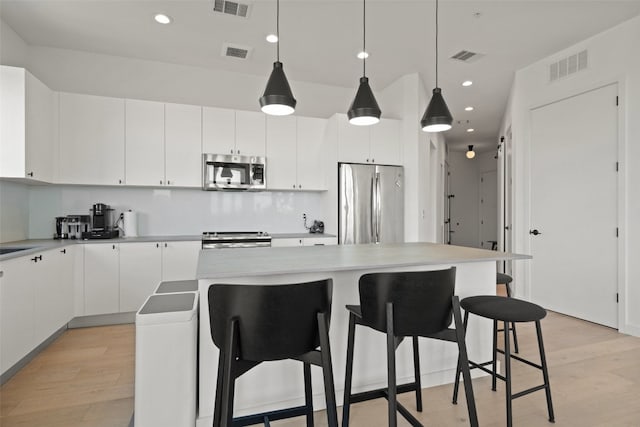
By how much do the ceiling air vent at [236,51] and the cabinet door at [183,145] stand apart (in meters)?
0.73

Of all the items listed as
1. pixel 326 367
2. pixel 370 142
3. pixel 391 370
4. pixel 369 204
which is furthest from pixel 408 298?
pixel 370 142

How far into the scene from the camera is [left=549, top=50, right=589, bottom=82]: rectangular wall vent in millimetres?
3602

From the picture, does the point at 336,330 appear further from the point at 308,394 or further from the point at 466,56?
the point at 466,56

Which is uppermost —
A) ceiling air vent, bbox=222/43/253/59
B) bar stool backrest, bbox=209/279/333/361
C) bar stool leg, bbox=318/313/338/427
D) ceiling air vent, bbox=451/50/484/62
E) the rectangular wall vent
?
ceiling air vent, bbox=451/50/484/62

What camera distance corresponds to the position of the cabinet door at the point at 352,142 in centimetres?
421

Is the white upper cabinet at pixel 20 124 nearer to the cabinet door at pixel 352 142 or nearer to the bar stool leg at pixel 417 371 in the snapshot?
the cabinet door at pixel 352 142

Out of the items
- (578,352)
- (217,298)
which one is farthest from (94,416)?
(578,352)

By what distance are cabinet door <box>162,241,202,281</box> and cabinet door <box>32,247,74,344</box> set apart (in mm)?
826

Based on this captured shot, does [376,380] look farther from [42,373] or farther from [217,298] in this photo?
[42,373]

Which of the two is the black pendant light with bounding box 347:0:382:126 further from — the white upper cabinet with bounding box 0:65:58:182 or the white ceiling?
the white upper cabinet with bounding box 0:65:58:182

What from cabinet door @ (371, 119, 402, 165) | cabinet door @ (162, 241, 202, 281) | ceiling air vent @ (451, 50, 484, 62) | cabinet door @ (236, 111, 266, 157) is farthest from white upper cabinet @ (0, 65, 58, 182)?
ceiling air vent @ (451, 50, 484, 62)

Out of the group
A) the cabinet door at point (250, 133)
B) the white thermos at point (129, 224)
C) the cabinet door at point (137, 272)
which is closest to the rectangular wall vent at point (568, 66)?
the cabinet door at point (250, 133)

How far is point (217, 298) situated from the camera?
1.30m

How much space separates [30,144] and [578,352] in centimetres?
510
